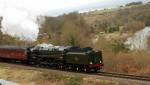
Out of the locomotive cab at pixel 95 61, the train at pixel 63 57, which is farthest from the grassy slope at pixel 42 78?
the locomotive cab at pixel 95 61

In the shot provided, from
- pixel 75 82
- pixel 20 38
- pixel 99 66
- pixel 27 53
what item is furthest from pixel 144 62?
pixel 20 38

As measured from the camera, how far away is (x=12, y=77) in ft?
117

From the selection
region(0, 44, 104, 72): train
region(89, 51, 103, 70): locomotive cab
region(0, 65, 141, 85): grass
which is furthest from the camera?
region(0, 44, 104, 72): train

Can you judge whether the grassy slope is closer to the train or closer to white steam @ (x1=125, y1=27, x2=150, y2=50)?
the train

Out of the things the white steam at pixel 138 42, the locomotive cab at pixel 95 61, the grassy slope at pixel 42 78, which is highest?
the white steam at pixel 138 42

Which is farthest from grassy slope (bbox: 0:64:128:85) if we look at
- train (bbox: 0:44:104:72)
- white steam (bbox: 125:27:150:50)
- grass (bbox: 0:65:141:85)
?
white steam (bbox: 125:27:150:50)

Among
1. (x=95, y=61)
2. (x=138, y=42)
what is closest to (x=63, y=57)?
(x=95, y=61)

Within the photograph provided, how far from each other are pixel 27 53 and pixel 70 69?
346 inches

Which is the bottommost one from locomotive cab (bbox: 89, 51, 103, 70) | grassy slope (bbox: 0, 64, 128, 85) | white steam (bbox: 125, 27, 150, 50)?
grassy slope (bbox: 0, 64, 128, 85)

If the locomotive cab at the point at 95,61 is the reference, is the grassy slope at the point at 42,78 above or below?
below

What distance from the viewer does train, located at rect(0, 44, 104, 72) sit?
3244 centimetres

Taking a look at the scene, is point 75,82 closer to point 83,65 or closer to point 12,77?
point 83,65

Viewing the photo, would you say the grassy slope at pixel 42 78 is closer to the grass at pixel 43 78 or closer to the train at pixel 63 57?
the grass at pixel 43 78

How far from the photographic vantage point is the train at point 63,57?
32438mm
